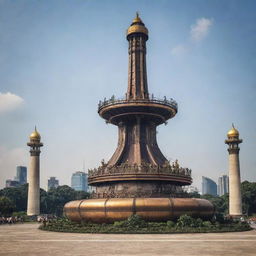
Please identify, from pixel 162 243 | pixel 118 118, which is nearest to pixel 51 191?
pixel 118 118

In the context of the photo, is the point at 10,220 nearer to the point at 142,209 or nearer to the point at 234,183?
the point at 142,209

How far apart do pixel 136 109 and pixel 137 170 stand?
8.10m

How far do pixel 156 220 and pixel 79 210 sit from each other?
882 cm

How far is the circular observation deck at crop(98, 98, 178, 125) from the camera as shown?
159 feet

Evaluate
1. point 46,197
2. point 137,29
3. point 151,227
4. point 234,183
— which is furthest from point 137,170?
point 46,197

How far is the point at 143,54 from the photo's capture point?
5400 centimetres

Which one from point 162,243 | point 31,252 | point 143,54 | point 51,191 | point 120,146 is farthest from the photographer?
point 51,191

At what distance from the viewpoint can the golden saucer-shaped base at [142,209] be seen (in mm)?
39438

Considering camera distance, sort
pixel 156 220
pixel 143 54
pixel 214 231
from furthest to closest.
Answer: pixel 143 54 → pixel 156 220 → pixel 214 231

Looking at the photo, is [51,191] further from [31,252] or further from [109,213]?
[31,252]

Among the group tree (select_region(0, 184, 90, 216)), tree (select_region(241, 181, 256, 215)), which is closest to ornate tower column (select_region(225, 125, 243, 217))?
tree (select_region(241, 181, 256, 215))

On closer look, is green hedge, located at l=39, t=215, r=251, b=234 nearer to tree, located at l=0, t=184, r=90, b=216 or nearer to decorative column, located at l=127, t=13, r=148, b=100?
decorative column, located at l=127, t=13, r=148, b=100

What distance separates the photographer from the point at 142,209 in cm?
3938

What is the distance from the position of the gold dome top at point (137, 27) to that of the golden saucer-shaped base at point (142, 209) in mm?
24429
